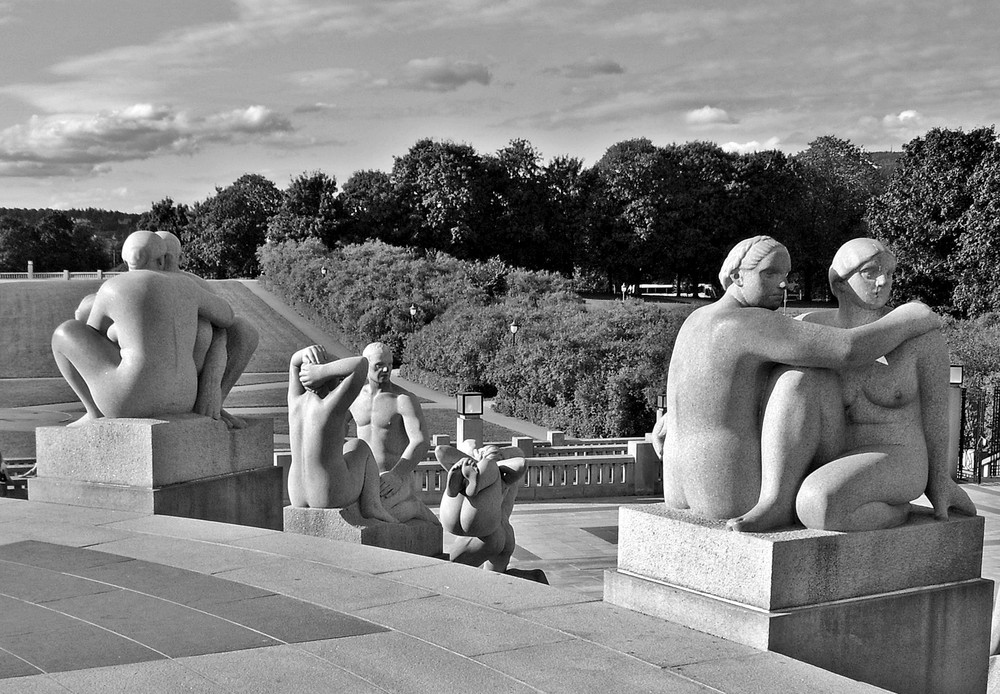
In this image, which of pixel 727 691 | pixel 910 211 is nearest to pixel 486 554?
pixel 727 691

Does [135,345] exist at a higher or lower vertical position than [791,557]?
higher

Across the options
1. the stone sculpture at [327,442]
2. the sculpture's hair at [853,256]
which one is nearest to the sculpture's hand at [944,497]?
the sculpture's hair at [853,256]

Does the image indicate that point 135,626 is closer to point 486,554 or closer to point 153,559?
point 153,559

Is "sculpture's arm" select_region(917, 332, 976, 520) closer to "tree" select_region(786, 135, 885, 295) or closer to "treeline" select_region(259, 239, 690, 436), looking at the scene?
"treeline" select_region(259, 239, 690, 436)

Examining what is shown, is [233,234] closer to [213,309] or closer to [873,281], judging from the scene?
[213,309]

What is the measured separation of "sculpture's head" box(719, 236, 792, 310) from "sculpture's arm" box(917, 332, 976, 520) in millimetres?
707

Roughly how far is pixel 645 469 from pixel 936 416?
13.5 metres

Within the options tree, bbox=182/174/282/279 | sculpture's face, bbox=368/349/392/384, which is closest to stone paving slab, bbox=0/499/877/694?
sculpture's face, bbox=368/349/392/384

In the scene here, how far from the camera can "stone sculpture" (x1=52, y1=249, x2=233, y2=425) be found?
7.37 meters

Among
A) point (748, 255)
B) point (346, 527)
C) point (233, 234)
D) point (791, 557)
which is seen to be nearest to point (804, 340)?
point (748, 255)

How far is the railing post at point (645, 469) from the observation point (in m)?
18.2

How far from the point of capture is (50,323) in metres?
52.3

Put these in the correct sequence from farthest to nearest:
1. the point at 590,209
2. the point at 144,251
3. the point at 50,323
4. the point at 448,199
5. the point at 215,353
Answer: the point at 590,209
the point at 448,199
the point at 50,323
the point at 215,353
the point at 144,251

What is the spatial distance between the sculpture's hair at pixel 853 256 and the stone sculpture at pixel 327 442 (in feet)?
11.3
